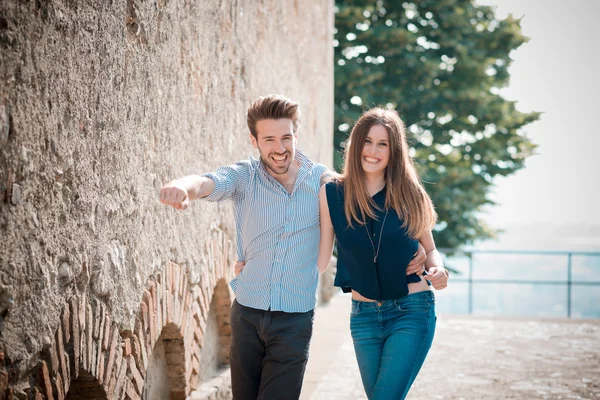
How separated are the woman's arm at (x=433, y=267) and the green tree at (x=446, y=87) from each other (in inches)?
503

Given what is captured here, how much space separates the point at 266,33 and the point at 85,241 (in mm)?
3991

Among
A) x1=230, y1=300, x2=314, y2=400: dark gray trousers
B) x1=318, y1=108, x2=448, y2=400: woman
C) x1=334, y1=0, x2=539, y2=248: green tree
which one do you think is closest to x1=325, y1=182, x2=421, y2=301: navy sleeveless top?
x1=318, y1=108, x2=448, y2=400: woman

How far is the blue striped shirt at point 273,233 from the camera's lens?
3287 mm

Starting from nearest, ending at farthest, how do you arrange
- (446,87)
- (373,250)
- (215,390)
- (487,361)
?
(373,250) → (215,390) → (487,361) → (446,87)

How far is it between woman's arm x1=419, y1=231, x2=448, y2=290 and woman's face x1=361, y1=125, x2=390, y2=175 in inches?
16.5

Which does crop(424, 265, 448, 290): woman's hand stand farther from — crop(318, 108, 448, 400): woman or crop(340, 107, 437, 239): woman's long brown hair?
crop(340, 107, 437, 239): woman's long brown hair

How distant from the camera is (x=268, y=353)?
3.26m

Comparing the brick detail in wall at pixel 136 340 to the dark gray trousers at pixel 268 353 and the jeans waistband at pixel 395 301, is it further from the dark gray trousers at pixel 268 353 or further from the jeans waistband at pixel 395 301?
the jeans waistband at pixel 395 301

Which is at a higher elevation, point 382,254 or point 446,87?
point 446,87

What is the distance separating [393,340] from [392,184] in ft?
2.39

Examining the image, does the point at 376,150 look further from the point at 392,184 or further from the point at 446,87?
the point at 446,87

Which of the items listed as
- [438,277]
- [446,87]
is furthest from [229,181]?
[446,87]

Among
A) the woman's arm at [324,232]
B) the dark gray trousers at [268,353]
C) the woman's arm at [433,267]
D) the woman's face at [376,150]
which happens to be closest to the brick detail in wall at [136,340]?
the dark gray trousers at [268,353]

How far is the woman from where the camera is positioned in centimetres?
338
